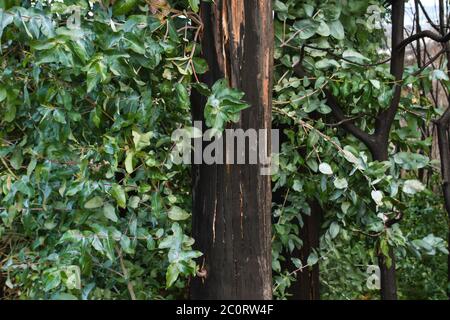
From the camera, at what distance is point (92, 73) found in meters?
1.46

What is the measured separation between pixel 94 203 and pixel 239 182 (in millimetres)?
449

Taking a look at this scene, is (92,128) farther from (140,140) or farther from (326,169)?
(326,169)

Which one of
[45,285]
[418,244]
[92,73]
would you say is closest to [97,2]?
[92,73]

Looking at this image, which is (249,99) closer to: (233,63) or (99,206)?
(233,63)

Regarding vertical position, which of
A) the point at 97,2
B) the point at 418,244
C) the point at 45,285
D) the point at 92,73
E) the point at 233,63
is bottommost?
the point at 45,285

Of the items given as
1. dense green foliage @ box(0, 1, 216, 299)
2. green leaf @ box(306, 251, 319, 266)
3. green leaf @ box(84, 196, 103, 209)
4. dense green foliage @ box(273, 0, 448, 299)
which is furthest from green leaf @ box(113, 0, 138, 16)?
green leaf @ box(306, 251, 319, 266)

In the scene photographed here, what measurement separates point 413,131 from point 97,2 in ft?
4.33

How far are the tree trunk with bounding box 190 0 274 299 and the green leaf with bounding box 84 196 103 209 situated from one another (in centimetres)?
33

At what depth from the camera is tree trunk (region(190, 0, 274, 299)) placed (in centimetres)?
170

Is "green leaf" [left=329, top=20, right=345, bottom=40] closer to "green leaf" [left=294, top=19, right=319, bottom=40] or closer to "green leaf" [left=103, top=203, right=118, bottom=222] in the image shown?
"green leaf" [left=294, top=19, right=319, bottom=40]

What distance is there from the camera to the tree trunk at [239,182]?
5.58 feet

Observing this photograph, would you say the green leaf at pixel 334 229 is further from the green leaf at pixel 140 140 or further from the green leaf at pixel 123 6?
the green leaf at pixel 123 6

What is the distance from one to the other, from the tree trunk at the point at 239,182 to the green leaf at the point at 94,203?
0.33 m

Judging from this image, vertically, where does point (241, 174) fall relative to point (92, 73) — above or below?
below
